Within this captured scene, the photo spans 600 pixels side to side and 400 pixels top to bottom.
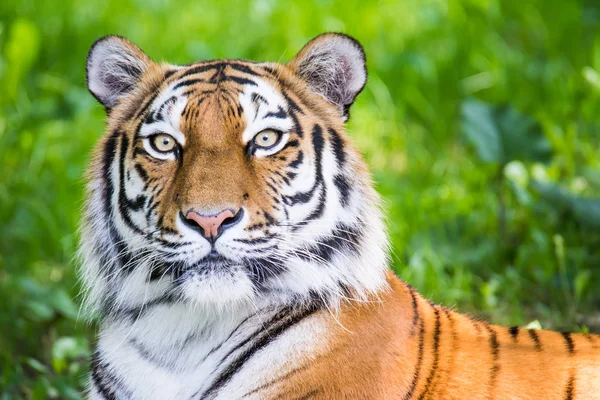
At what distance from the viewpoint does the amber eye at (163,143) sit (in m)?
2.25

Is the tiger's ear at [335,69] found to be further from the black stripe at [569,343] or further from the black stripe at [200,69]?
the black stripe at [569,343]

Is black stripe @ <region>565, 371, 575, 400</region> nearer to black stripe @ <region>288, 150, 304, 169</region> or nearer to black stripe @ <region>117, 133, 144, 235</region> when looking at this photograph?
black stripe @ <region>288, 150, 304, 169</region>

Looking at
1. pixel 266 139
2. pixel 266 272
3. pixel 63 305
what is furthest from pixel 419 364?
pixel 63 305

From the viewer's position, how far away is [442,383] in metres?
2.18

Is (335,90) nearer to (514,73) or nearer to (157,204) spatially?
(157,204)

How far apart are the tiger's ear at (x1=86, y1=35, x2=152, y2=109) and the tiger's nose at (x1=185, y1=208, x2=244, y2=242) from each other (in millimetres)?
636

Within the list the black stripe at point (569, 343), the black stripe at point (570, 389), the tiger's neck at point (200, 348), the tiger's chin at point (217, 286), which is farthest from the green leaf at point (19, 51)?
the black stripe at point (570, 389)

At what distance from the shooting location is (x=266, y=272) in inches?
86.7

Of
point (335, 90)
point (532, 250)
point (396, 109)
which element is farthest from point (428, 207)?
point (335, 90)

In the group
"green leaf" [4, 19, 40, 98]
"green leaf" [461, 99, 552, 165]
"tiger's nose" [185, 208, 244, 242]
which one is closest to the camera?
"tiger's nose" [185, 208, 244, 242]

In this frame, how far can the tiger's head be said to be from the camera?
2111 millimetres

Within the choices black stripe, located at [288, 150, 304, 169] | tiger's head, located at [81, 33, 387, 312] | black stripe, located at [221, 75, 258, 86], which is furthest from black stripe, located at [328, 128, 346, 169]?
black stripe, located at [221, 75, 258, 86]

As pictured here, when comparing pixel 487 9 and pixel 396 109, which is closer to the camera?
pixel 396 109

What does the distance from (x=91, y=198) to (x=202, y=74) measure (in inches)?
18.1
